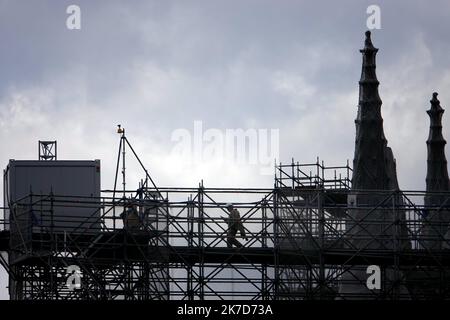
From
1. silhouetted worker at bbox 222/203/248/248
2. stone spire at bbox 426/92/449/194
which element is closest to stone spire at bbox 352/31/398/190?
silhouetted worker at bbox 222/203/248/248

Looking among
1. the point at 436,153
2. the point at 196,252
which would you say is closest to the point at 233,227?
the point at 196,252

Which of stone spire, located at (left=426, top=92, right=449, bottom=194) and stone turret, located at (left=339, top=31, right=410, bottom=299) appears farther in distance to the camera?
stone spire, located at (left=426, top=92, right=449, bottom=194)

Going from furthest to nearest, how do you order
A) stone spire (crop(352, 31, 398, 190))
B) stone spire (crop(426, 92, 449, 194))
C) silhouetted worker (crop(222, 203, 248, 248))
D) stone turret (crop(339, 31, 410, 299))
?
1. stone spire (crop(426, 92, 449, 194))
2. stone spire (crop(352, 31, 398, 190))
3. silhouetted worker (crop(222, 203, 248, 248))
4. stone turret (crop(339, 31, 410, 299))

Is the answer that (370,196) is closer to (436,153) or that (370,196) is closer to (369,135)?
(369,135)

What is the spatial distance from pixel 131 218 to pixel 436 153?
28.2 metres

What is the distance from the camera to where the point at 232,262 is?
189ft

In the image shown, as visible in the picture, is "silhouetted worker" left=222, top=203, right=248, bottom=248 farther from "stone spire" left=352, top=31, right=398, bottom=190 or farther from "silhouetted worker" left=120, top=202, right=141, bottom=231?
"stone spire" left=352, top=31, right=398, bottom=190

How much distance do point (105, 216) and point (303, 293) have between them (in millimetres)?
7568

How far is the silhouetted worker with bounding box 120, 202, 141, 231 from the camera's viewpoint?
55.0 m

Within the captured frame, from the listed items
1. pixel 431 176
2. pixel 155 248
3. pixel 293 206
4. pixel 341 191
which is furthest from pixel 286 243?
pixel 431 176

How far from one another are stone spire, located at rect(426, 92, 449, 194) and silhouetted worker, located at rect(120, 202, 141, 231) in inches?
1047

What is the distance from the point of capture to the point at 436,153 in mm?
79438
